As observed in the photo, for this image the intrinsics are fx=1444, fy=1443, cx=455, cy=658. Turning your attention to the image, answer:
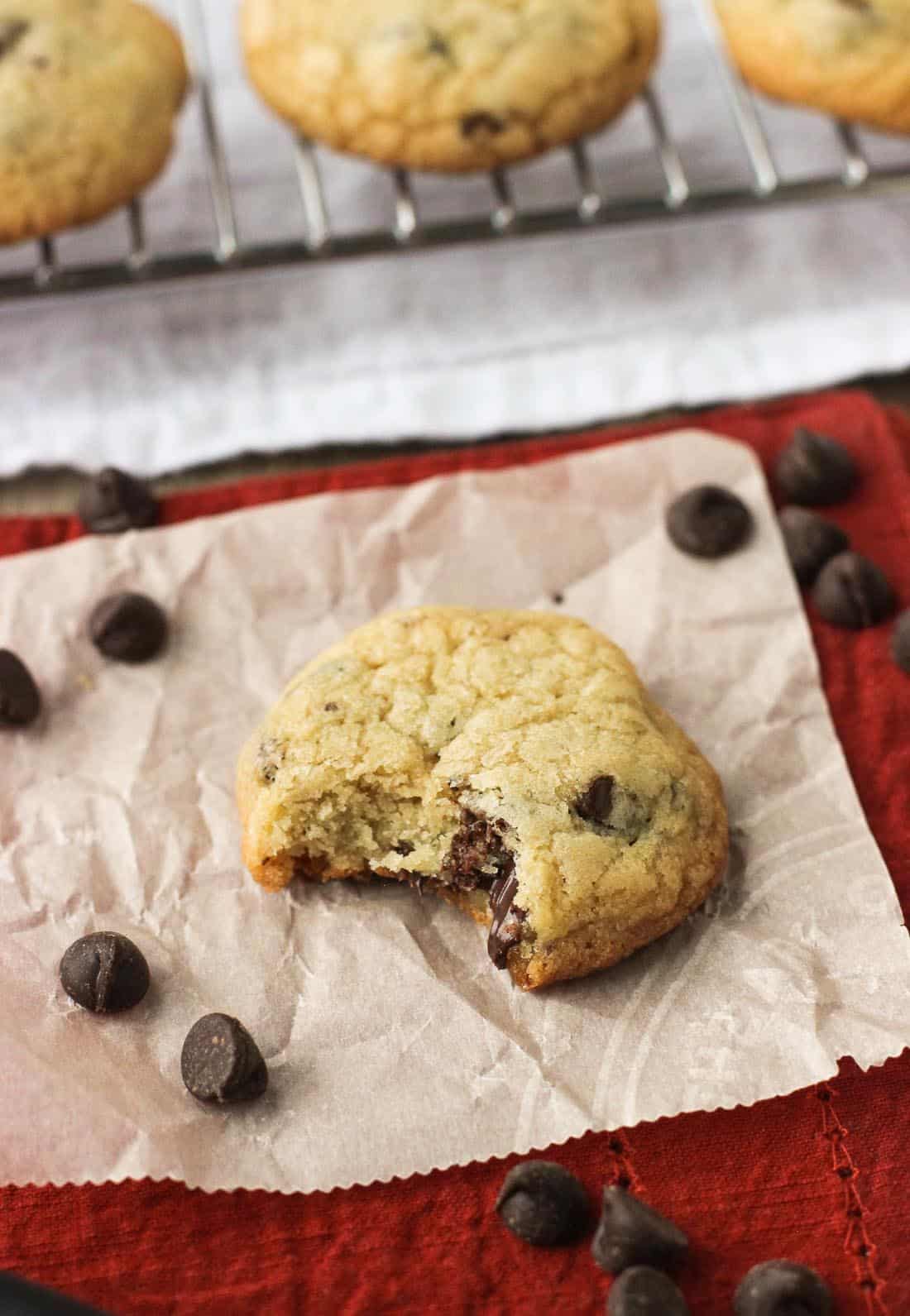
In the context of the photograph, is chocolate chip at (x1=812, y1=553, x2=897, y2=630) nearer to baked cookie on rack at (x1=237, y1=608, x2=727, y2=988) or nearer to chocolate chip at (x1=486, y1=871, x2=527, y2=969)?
baked cookie on rack at (x1=237, y1=608, x2=727, y2=988)

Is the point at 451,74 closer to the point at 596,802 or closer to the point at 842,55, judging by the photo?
the point at 842,55

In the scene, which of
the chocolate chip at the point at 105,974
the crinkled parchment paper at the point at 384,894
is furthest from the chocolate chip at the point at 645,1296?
the chocolate chip at the point at 105,974

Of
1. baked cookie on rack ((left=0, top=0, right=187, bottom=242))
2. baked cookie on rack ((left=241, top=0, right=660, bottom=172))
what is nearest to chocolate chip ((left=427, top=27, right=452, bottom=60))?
baked cookie on rack ((left=241, top=0, right=660, bottom=172))

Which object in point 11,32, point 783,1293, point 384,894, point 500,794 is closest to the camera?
point 783,1293

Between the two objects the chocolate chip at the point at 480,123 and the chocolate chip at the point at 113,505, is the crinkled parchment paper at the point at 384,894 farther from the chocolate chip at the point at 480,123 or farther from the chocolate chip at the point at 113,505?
the chocolate chip at the point at 480,123

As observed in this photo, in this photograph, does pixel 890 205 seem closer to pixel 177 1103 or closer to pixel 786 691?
pixel 786 691

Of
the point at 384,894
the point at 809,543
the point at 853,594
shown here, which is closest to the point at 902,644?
the point at 853,594
